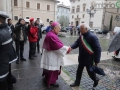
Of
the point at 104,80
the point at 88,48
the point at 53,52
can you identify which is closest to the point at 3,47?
the point at 53,52

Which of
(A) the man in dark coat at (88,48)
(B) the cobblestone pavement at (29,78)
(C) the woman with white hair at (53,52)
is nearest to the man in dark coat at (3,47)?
(C) the woman with white hair at (53,52)

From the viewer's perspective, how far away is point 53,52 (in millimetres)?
3436

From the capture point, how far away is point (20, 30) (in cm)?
536

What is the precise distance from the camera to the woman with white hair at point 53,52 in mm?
3262

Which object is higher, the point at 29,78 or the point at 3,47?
the point at 3,47

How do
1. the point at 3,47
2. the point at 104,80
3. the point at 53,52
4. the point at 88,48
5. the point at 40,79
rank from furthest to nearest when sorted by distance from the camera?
the point at 104,80 < the point at 40,79 < the point at 53,52 < the point at 88,48 < the point at 3,47

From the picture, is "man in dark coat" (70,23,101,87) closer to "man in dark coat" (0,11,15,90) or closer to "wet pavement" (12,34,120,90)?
"wet pavement" (12,34,120,90)

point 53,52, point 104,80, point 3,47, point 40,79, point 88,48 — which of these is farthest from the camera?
point 104,80

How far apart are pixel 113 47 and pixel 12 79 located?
4.69 meters

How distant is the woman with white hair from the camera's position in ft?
10.7

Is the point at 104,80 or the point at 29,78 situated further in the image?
the point at 104,80

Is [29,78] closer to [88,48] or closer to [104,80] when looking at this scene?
[88,48]

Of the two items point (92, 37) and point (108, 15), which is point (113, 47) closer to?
point (92, 37)

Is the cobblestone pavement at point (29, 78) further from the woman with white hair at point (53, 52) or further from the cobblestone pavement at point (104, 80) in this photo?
the cobblestone pavement at point (104, 80)
